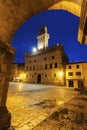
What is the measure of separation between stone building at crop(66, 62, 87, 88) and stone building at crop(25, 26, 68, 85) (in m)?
1.77

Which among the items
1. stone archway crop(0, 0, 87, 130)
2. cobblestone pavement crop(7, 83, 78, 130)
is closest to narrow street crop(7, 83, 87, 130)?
cobblestone pavement crop(7, 83, 78, 130)

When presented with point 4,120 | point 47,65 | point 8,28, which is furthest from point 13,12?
point 47,65

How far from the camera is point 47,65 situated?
119 feet

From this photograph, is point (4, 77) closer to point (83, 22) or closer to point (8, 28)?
point (8, 28)

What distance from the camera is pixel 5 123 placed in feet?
9.71

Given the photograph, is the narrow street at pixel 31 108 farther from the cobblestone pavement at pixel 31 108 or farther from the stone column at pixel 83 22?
the stone column at pixel 83 22

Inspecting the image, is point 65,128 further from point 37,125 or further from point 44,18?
point 44,18

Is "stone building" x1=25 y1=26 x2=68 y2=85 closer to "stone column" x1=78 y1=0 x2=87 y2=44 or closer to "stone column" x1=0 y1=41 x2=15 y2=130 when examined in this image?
"stone column" x1=78 y1=0 x2=87 y2=44

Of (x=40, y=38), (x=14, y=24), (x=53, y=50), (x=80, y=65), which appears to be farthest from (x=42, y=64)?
(x=14, y=24)

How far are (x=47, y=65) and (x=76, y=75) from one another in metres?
10.8

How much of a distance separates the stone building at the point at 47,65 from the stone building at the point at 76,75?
5.80 feet

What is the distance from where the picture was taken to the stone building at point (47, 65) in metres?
32.9

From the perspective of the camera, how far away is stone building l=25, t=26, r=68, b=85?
1296 inches

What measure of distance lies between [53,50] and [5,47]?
33.5 meters
